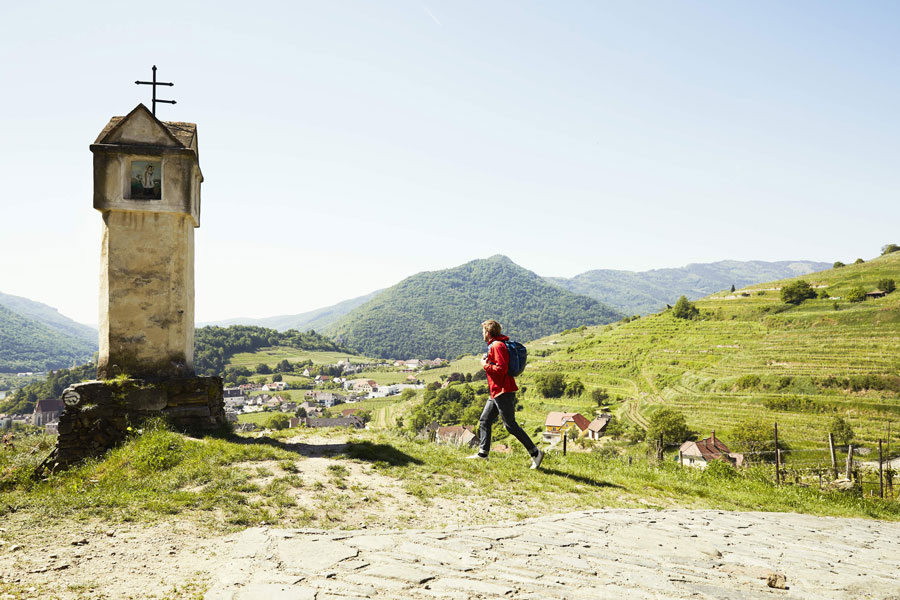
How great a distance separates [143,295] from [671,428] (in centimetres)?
6122

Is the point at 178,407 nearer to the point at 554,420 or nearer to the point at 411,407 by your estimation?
the point at 554,420

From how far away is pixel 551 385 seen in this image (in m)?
92.4

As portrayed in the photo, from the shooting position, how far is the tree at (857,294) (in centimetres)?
8931

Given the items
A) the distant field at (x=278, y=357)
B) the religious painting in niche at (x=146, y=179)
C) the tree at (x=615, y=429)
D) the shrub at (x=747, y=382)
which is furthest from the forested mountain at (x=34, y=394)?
the shrub at (x=747, y=382)

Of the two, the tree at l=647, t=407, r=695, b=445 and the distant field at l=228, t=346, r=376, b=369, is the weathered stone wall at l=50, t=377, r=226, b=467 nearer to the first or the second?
the tree at l=647, t=407, r=695, b=445

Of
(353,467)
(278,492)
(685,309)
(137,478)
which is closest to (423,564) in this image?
(278,492)

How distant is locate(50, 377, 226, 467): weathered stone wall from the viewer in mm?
8820

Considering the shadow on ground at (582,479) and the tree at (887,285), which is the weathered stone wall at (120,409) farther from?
the tree at (887,285)

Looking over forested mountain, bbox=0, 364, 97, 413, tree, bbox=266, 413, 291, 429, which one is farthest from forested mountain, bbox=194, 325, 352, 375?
forested mountain, bbox=0, 364, 97, 413

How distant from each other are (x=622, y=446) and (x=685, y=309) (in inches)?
2384

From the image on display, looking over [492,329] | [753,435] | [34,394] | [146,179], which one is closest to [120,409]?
[146,179]

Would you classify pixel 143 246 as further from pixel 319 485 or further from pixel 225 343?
pixel 225 343

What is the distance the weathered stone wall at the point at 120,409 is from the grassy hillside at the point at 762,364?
2091 inches

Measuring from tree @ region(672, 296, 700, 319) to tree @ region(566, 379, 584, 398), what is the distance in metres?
35.9
